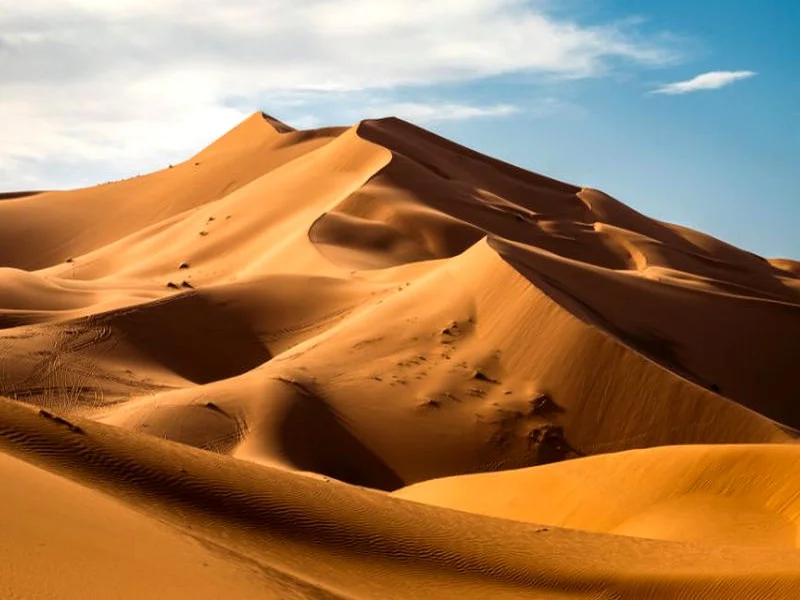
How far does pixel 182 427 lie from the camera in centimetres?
1669

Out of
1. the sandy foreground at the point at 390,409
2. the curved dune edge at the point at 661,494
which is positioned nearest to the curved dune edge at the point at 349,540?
the sandy foreground at the point at 390,409

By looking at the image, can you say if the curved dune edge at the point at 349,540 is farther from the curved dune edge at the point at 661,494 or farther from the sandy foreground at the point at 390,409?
the curved dune edge at the point at 661,494

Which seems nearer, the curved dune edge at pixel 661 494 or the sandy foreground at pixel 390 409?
the sandy foreground at pixel 390 409

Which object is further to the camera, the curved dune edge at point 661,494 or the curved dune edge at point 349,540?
the curved dune edge at point 661,494

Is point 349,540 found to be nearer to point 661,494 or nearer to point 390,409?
point 661,494

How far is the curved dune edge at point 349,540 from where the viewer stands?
8430 millimetres

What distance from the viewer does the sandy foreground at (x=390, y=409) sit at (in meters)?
8.39

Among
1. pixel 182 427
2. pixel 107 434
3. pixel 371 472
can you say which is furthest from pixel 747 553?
pixel 182 427

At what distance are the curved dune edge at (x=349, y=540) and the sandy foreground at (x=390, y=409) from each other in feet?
0.09

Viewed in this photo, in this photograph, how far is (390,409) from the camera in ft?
60.0

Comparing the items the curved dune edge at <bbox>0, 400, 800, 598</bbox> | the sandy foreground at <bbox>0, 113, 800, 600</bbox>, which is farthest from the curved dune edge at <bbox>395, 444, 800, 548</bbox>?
the curved dune edge at <bbox>0, 400, 800, 598</bbox>

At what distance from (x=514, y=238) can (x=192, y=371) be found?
49.9 feet

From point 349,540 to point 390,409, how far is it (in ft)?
30.3

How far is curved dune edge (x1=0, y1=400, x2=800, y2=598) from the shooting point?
843cm
